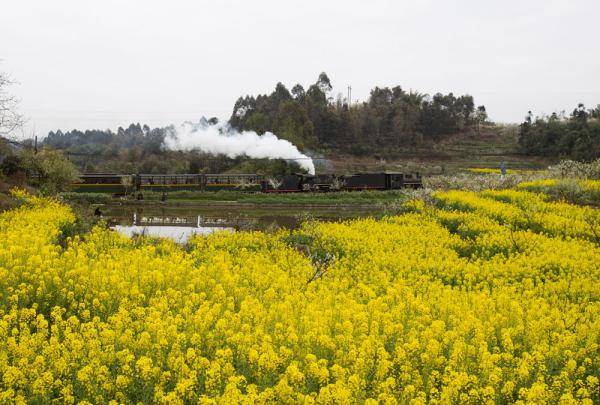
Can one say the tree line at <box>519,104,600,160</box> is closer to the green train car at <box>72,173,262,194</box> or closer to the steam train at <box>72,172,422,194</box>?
the steam train at <box>72,172,422,194</box>

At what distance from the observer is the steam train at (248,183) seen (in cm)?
4559

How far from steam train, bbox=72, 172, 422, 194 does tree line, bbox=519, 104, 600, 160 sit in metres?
28.7

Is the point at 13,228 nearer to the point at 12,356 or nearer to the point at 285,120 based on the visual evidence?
the point at 12,356

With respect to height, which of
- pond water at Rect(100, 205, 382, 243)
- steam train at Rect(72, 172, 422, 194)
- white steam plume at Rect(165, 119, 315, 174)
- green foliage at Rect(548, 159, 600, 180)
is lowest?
pond water at Rect(100, 205, 382, 243)

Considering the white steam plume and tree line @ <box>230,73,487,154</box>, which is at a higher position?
tree line @ <box>230,73,487,154</box>

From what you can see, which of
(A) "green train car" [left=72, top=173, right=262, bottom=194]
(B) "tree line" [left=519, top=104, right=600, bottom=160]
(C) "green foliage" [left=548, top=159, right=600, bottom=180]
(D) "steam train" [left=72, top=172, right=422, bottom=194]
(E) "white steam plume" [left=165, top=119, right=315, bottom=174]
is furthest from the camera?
(B) "tree line" [left=519, top=104, right=600, bottom=160]

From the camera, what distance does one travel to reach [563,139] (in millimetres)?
69812

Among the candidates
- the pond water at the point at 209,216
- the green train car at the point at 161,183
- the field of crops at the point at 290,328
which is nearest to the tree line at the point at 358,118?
the green train car at the point at 161,183

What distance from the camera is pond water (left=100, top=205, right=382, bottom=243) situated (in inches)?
1028

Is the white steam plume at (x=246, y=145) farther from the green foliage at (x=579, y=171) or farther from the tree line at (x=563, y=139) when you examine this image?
the tree line at (x=563, y=139)

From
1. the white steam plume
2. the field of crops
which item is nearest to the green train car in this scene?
the white steam plume

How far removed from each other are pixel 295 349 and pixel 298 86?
96396 millimetres

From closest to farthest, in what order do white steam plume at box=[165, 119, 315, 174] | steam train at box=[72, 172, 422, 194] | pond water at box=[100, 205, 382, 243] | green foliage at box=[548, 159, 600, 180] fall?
pond water at box=[100, 205, 382, 243] < green foliage at box=[548, 159, 600, 180] < steam train at box=[72, 172, 422, 194] < white steam plume at box=[165, 119, 315, 174]

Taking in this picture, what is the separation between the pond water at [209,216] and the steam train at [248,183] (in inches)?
352
